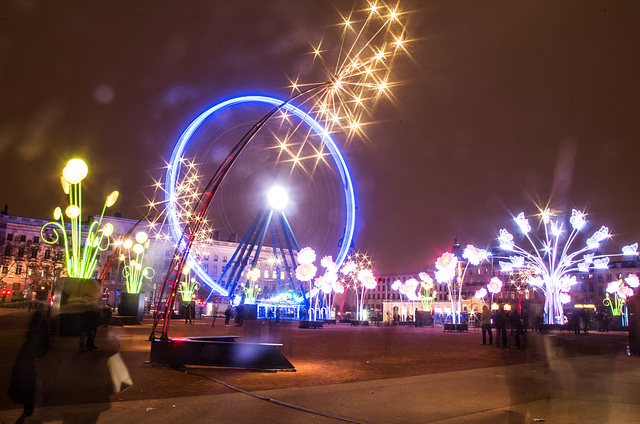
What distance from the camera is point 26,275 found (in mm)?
96438

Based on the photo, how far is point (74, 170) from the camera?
53.4ft

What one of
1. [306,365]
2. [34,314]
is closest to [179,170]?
[306,365]

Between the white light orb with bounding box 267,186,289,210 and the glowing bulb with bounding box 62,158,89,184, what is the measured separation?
4058cm

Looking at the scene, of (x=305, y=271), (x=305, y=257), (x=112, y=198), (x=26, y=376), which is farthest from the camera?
(x=305, y=257)

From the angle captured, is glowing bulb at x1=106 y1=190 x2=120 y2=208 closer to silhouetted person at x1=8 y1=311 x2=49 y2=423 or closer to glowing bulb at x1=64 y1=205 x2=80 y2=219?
glowing bulb at x1=64 y1=205 x2=80 y2=219

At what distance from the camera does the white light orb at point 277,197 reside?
5709 centimetres

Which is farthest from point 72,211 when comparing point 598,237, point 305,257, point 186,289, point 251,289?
point 251,289

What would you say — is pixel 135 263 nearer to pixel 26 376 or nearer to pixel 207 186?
pixel 207 186

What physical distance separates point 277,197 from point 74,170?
135 ft

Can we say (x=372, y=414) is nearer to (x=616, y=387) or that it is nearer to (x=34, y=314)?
(x=34, y=314)

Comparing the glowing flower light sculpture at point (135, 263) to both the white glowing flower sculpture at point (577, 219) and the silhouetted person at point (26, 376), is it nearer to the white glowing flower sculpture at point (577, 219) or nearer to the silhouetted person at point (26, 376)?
the silhouetted person at point (26, 376)

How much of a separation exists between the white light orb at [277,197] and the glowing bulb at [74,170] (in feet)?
133

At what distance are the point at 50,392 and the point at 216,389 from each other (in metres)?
2.88

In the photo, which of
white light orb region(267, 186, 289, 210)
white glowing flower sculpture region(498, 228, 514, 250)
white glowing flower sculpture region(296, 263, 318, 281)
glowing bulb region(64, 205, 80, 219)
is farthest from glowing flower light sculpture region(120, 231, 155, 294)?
white glowing flower sculpture region(498, 228, 514, 250)
